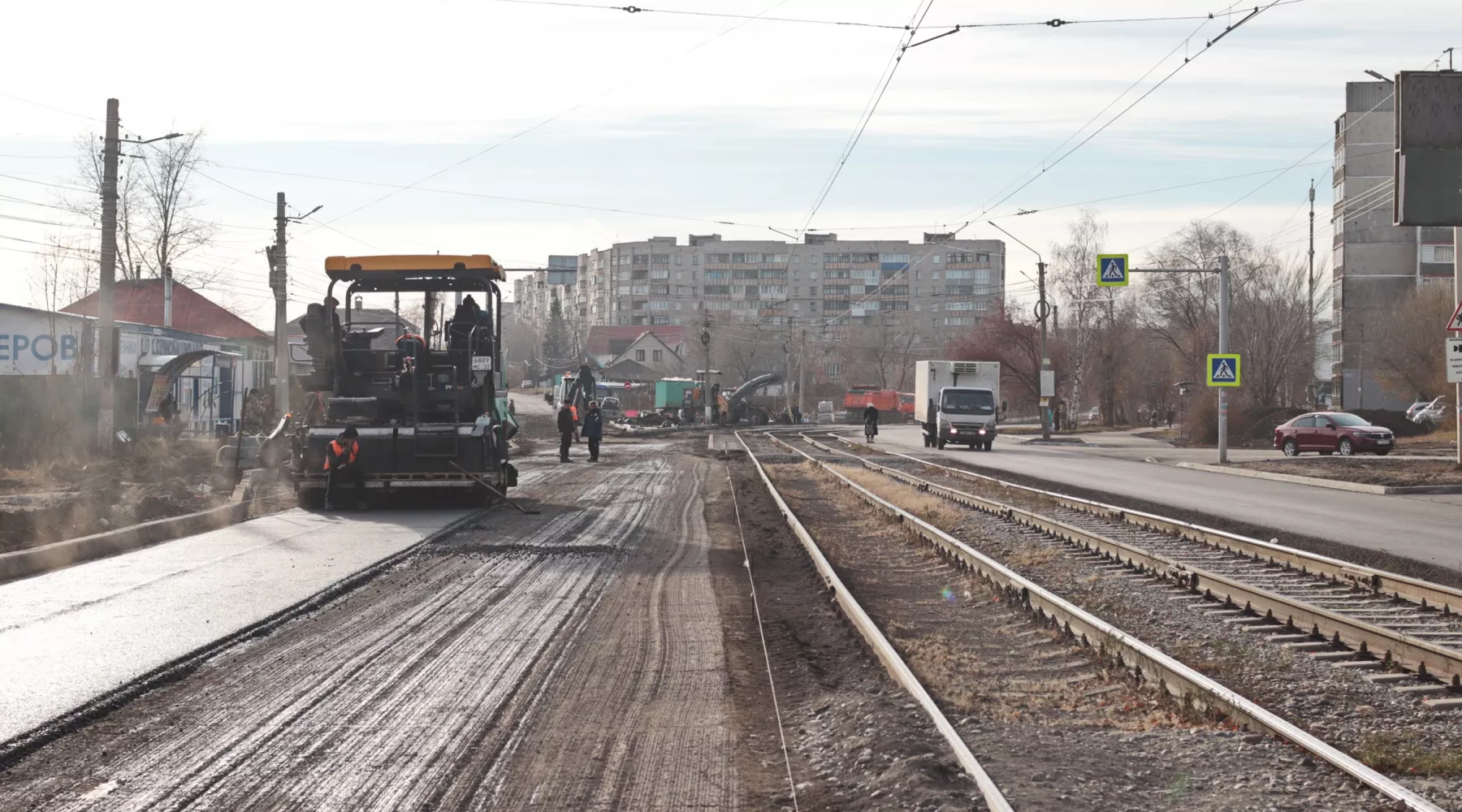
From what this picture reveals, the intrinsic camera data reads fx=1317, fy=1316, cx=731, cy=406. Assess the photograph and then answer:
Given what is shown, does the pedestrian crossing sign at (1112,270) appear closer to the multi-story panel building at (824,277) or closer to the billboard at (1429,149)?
the billboard at (1429,149)

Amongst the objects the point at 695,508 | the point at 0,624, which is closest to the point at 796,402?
the point at 695,508

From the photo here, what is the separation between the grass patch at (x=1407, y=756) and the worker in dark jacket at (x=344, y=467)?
15502mm

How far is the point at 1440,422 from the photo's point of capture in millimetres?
51281

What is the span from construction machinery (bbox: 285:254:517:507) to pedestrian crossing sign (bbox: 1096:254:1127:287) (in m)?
21.3

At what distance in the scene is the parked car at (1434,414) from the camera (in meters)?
51.2

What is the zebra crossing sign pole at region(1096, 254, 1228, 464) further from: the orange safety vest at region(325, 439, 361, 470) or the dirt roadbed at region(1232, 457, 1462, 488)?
the orange safety vest at region(325, 439, 361, 470)

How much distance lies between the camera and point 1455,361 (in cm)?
2605

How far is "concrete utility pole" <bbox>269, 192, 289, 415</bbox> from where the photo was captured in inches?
1383

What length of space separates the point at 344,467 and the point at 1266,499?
1558 cm

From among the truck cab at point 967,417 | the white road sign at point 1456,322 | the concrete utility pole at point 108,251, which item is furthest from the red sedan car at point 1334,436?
the concrete utility pole at point 108,251

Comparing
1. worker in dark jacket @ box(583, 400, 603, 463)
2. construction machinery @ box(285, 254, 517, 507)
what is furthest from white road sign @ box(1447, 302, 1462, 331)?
worker in dark jacket @ box(583, 400, 603, 463)

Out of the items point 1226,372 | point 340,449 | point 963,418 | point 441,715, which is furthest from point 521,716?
point 963,418

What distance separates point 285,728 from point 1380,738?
538cm

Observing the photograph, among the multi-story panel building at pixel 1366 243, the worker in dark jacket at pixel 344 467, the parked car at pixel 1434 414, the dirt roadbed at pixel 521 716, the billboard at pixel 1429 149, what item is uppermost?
the multi-story panel building at pixel 1366 243
